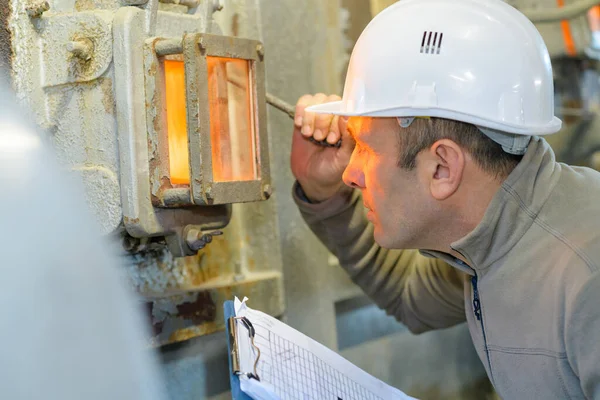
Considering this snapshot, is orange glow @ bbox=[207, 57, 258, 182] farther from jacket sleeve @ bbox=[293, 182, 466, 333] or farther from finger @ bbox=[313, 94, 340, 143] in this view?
jacket sleeve @ bbox=[293, 182, 466, 333]

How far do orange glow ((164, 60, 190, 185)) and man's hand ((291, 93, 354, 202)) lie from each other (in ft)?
1.08

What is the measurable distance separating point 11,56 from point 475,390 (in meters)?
2.05

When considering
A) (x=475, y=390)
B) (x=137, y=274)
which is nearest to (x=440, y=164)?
(x=137, y=274)

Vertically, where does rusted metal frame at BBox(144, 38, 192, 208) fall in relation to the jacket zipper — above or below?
above

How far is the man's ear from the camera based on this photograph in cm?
128

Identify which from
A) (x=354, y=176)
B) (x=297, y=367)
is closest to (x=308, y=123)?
(x=354, y=176)

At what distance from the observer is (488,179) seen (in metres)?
1.30

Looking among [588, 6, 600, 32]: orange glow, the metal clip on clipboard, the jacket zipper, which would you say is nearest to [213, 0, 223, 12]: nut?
the metal clip on clipboard

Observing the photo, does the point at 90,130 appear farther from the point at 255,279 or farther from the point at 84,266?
the point at 255,279

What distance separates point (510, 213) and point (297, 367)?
450 mm

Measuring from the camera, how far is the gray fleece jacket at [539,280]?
1139 mm

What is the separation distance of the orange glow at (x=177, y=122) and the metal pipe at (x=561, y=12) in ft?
5.38

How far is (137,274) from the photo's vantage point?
1389 mm

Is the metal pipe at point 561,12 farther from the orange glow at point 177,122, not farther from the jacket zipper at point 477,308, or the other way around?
the orange glow at point 177,122
